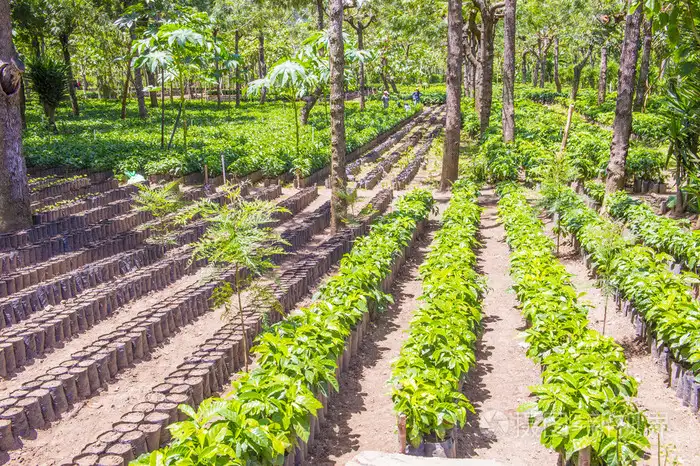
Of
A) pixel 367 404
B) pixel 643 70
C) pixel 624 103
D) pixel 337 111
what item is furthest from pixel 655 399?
pixel 643 70

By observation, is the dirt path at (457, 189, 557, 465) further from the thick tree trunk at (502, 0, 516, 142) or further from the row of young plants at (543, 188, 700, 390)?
the thick tree trunk at (502, 0, 516, 142)

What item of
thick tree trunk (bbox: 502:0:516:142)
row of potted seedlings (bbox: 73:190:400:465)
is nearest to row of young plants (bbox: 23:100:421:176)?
thick tree trunk (bbox: 502:0:516:142)

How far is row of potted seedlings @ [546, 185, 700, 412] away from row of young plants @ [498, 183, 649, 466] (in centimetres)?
74

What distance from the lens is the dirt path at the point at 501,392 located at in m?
5.52

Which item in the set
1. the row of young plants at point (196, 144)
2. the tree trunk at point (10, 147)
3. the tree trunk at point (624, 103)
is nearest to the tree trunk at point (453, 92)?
the row of young plants at point (196, 144)

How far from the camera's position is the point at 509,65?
63.5ft

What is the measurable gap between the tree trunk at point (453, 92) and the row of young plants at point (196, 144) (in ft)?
14.3

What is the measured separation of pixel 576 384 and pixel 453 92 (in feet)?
42.8

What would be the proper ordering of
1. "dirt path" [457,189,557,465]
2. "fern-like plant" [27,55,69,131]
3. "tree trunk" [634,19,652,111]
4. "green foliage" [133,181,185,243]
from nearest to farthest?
"dirt path" [457,189,557,465]
"green foliage" [133,181,185,243]
"tree trunk" [634,19,652,111]
"fern-like plant" [27,55,69,131]

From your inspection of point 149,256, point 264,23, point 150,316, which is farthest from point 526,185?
point 264,23

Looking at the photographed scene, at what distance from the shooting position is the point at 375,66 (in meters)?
46.7

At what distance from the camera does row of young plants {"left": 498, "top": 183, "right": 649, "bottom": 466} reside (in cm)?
427

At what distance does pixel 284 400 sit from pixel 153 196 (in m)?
7.60

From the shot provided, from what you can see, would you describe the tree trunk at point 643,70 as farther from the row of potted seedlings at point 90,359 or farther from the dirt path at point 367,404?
the row of potted seedlings at point 90,359
